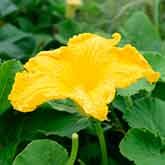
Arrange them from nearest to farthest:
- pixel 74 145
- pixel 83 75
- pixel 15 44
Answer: pixel 74 145 < pixel 83 75 < pixel 15 44

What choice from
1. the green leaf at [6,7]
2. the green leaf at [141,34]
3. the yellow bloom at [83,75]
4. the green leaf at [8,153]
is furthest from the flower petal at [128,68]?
the green leaf at [6,7]

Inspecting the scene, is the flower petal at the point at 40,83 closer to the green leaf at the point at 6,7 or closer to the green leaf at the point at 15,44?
the green leaf at the point at 15,44

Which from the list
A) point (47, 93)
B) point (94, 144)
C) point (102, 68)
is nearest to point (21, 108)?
point (47, 93)

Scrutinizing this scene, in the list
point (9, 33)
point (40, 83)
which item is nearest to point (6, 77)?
point (40, 83)

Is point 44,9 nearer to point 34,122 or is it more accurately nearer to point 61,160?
point 34,122

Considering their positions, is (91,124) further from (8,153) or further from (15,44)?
(15,44)

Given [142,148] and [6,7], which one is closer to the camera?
[142,148]

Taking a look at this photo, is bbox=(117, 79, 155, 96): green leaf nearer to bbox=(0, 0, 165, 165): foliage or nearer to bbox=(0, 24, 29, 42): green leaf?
bbox=(0, 0, 165, 165): foliage
